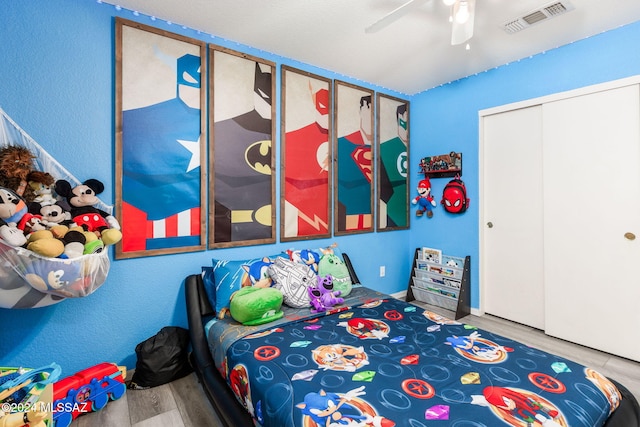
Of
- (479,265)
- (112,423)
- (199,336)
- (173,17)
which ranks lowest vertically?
(112,423)

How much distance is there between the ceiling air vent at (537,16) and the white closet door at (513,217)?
0.84 meters

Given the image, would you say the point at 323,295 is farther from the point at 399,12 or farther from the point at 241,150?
the point at 399,12

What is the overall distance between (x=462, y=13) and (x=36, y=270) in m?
2.64

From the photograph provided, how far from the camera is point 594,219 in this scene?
2584mm

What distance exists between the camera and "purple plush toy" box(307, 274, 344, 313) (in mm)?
2273

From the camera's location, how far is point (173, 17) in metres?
2.23

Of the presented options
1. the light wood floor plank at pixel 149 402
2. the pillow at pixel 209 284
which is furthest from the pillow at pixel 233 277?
the light wood floor plank at pixel 149 402

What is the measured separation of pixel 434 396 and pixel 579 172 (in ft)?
8.22

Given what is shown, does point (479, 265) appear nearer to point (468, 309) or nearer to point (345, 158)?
point (468, 309)

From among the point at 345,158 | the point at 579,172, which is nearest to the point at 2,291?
the point at 345,158

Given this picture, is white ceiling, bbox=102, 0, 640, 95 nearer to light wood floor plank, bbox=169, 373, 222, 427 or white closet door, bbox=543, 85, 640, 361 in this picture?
white closet door, bbox=543, 85, 640, 361

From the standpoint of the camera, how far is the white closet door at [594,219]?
2.41 meters

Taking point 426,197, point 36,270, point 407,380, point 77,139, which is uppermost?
point 77,139

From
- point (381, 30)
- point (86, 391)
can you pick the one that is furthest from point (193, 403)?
point (381, 30)
